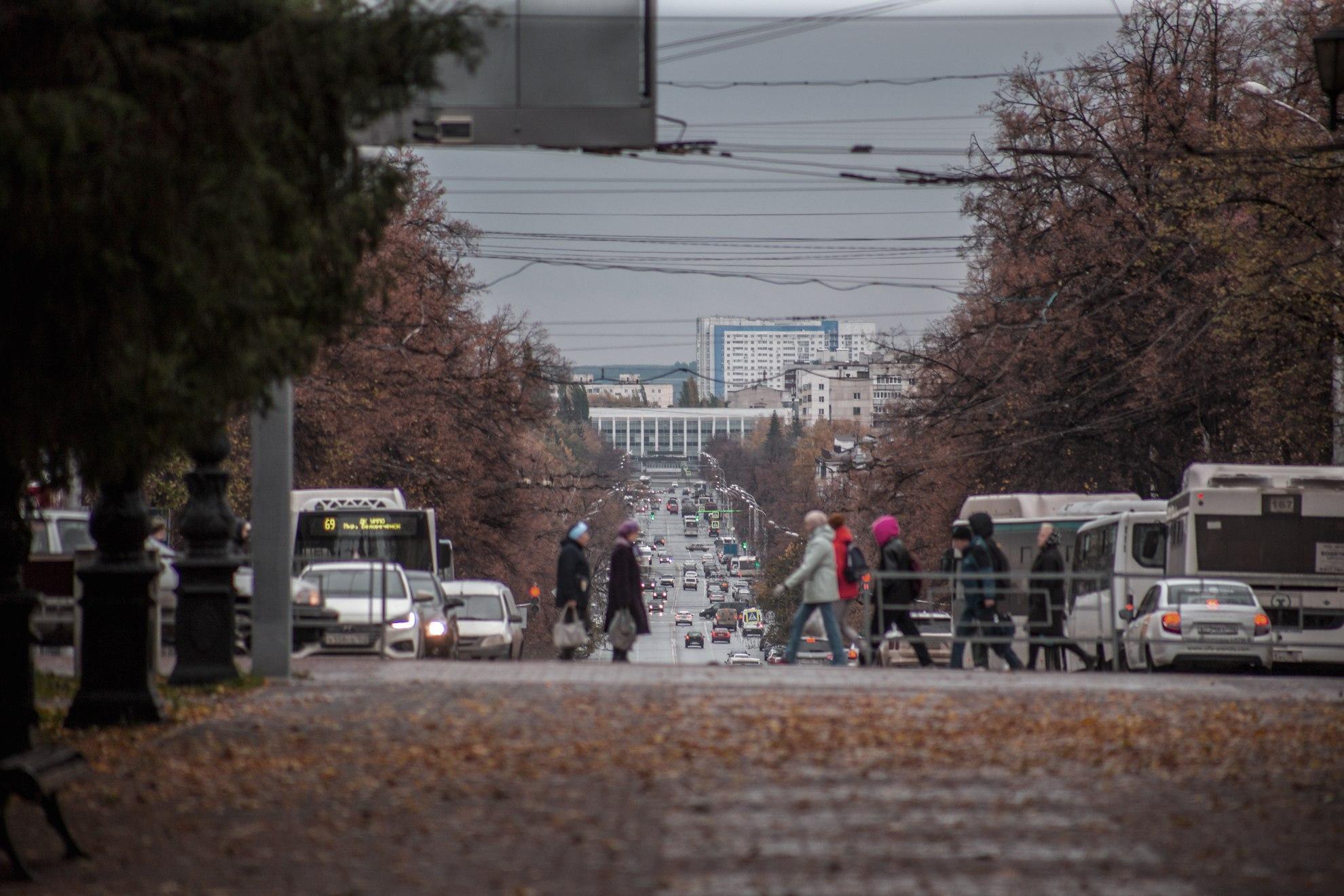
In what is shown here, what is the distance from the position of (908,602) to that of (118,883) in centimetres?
1510

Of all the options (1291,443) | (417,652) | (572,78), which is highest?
(572,78)

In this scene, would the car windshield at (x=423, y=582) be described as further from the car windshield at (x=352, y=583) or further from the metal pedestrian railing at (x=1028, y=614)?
the metal pedestrian railing at (x=1028, y=614)

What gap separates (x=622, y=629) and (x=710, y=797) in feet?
37.9

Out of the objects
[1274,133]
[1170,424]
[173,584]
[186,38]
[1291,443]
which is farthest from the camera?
[1170,424]

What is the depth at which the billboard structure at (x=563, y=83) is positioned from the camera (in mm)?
17812

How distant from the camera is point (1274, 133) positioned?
29344 millimetres

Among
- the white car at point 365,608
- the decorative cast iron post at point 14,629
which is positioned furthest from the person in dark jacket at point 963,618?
the decorative cast iron post at point 14,629

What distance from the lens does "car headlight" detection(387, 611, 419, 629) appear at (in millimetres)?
25453

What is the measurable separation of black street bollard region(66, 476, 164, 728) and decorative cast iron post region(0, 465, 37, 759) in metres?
1.59

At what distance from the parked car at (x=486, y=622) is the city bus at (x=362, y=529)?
15.8 feet

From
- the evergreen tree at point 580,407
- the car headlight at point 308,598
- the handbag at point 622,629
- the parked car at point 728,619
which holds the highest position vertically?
the evergreen tree at point 580,407

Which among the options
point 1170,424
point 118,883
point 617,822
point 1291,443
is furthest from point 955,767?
point 1170,424

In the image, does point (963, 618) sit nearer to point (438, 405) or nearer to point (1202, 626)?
point (1202, 626)

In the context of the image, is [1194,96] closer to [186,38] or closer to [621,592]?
[621,592]
